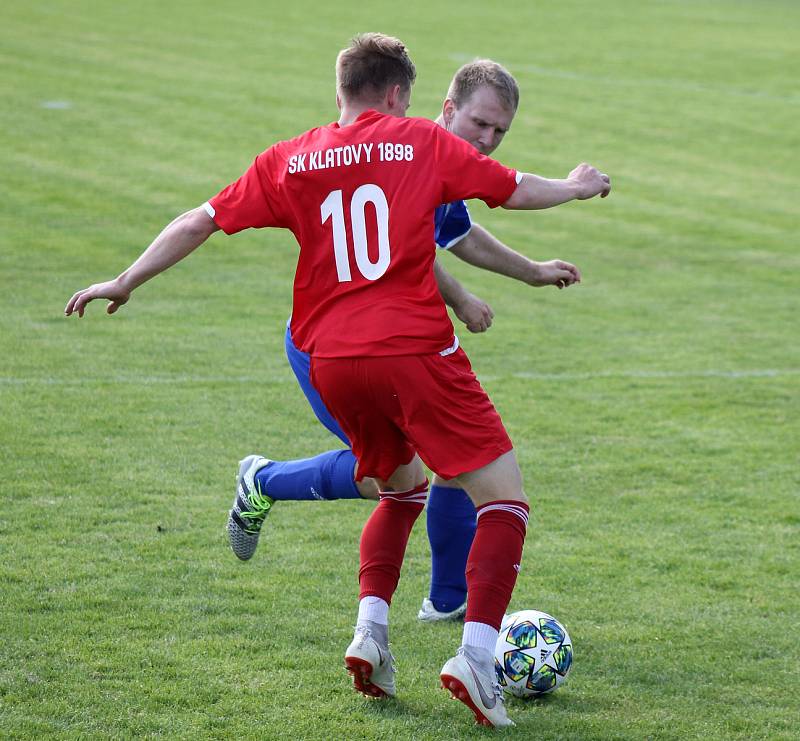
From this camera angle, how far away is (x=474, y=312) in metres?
4.78

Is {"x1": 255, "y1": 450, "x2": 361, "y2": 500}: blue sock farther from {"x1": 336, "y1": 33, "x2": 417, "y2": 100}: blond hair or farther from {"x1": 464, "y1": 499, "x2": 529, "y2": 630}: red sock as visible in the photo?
{"x1": 336, "y1": 33, "x2": 417, "y2": 100}: blond hair

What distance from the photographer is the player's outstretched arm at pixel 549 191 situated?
13.6 feet

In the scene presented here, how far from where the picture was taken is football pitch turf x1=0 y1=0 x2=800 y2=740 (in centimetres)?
433

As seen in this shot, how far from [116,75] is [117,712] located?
19365mm

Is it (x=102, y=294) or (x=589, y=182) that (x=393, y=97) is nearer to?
(x=589, y=182)

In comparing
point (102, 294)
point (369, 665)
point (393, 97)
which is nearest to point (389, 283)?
point (393, 97)

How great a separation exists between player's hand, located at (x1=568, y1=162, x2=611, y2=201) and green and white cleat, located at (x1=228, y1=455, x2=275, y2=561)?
1.81m

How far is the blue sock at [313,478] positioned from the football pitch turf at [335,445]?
1.38 ft

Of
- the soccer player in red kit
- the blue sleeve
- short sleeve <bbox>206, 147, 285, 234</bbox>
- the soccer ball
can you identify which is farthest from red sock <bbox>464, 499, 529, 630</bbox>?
short sleeve <bbox>206, 147, 285, 234</bbox>

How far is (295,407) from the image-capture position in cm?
809

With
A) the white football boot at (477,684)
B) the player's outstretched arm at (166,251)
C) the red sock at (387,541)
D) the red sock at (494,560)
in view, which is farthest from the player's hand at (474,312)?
the white football boot at (477,684)

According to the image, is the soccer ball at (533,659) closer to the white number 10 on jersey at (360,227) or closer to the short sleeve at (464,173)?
the white number 10 on jersey at (360,227)

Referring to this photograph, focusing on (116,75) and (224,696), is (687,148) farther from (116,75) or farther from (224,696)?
(224,696)

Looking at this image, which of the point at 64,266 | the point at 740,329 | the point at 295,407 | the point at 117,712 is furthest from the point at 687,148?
the point at 117,712
